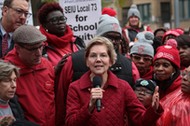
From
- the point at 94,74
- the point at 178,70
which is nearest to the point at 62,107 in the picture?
the point at 94,74

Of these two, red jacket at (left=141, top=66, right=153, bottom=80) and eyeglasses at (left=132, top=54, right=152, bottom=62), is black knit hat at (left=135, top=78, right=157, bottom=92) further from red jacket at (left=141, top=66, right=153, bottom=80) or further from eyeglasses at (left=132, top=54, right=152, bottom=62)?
eyeglasses at (left=132, top=54, right=152, bottom=62)

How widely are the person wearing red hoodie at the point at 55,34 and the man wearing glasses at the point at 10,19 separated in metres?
0.29

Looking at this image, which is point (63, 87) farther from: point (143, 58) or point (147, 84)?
point (143, 58)

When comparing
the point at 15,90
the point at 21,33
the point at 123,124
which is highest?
the point at 21,33

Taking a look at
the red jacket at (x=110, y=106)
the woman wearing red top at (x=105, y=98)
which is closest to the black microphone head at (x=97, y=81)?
the woman wearing red top at (x=105, y=98)

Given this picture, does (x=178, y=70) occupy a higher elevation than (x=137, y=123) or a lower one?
higher

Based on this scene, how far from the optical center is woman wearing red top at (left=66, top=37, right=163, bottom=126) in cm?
508

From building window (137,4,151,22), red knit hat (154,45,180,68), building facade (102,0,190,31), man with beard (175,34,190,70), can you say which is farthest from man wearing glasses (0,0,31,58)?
building window (137,4,151,22)

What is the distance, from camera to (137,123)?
208 inches

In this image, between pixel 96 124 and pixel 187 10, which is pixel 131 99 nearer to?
pixel 96 124

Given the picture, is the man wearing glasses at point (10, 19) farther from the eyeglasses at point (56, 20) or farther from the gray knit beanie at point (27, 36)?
the gray knit beanie at point (27, 36)

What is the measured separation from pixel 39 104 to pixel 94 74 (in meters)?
0.69

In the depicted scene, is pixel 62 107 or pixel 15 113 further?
pixel 62 107

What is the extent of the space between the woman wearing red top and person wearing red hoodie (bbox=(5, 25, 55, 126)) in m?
0.40
